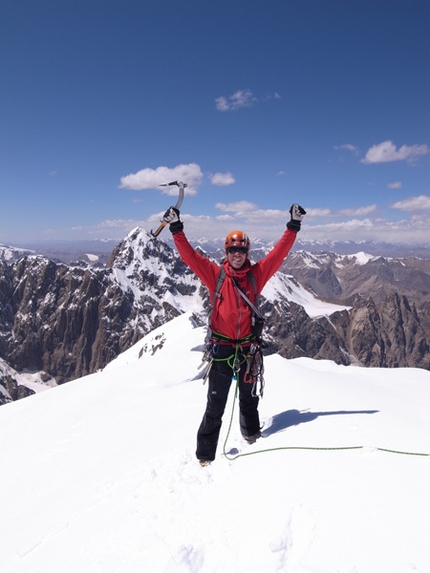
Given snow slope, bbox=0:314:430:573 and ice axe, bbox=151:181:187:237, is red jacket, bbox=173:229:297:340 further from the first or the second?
snow slope, bbox=0:314:430:573

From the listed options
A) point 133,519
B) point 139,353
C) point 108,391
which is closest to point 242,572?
point 133,519

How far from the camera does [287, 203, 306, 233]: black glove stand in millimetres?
6238

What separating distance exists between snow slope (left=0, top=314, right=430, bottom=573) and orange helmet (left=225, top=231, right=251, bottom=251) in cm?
328

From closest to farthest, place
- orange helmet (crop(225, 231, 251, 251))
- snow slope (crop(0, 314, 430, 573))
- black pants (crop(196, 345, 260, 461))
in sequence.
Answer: snow slope (crop(0, 314, 430, 573))
orange helmet (crop(225, 231, 251, 251))
black pants (crop(196, 345, 260, 461))

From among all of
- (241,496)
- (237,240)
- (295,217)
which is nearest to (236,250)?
(237,240)

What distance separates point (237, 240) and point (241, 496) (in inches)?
146

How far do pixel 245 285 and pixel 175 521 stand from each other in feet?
11.6

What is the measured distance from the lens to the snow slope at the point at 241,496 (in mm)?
3064

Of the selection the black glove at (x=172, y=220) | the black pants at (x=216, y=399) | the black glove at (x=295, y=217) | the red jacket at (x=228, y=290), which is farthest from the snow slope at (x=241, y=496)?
the black glove at (x=172, y=220)

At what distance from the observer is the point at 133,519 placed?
168 inches

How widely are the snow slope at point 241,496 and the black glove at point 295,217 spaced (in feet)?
11.7

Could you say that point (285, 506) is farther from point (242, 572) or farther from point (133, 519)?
point (133, 519)

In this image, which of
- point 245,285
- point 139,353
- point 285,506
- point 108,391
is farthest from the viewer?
point 139,353

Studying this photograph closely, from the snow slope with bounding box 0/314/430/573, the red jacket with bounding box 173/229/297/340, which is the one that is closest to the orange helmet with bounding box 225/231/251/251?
the red jacket with bounding box 173/229/297/340
